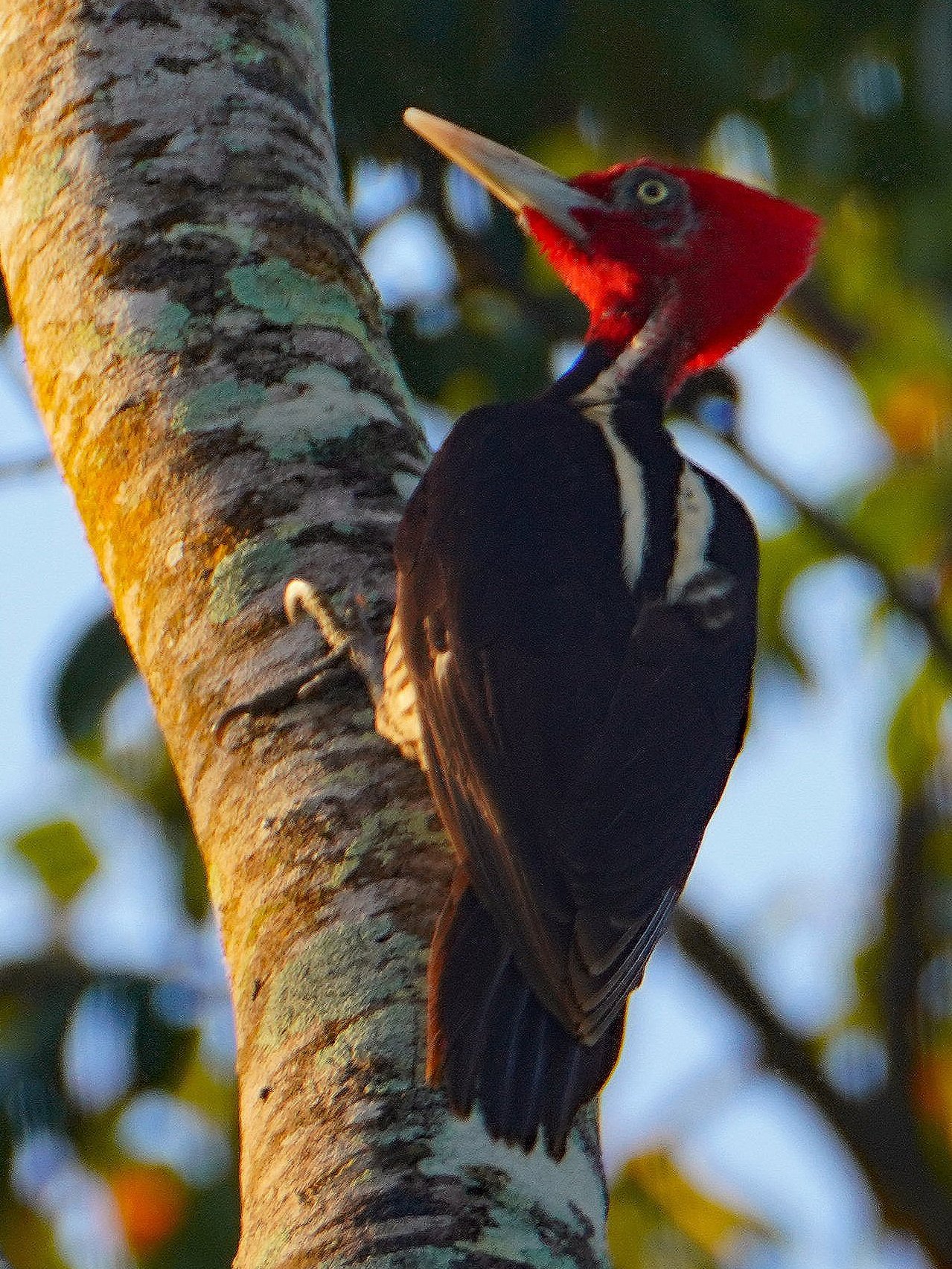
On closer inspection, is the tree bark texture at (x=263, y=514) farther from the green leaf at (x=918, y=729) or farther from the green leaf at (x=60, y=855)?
the green leaf at (x=918, y=729)

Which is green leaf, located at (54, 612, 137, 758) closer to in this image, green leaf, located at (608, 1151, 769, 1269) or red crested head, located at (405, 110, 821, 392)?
red crested head, located at (405, 110, 821, 392)

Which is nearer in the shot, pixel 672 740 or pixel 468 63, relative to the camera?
pixel 672 740

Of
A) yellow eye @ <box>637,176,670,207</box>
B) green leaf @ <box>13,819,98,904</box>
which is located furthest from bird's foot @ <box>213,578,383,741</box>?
green leaf @ <box>13,819,98,904</box>

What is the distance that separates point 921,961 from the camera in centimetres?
478

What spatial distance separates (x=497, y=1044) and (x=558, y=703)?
0.61 metres

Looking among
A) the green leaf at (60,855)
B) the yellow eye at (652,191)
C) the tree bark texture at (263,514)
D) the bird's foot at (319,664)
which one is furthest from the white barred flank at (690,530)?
the green leaf at (60,855)

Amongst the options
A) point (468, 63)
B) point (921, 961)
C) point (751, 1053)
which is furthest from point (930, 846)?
point (468, 63)

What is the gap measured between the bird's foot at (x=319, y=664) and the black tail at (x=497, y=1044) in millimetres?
330

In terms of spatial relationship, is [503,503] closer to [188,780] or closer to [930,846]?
[188,780]

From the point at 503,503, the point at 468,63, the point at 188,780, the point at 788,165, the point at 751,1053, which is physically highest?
the point at 468,63

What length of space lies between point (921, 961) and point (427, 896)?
301 cm

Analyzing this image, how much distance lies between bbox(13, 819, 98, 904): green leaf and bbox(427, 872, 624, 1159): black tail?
2.89 m

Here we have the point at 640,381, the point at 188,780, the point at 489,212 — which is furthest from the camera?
the point at 489,212

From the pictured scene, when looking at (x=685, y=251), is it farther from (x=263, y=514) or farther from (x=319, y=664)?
(x=319, y=664)
